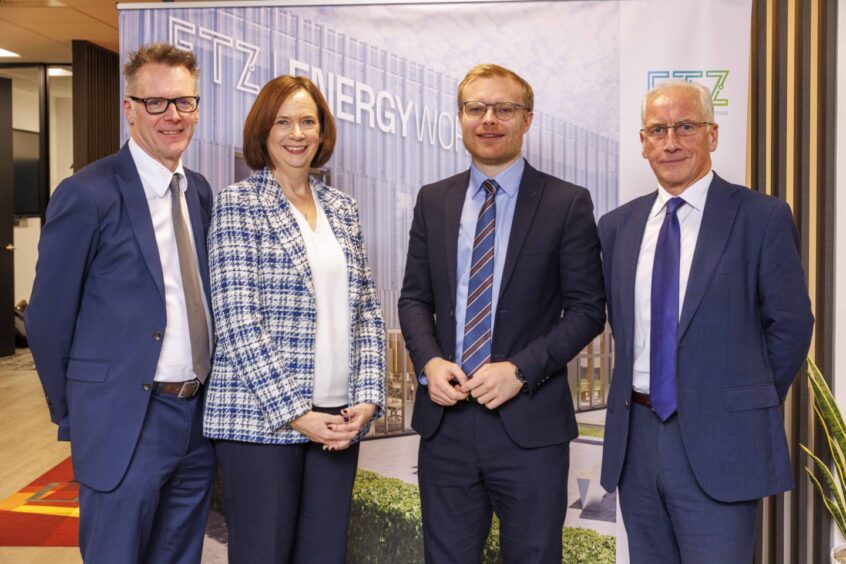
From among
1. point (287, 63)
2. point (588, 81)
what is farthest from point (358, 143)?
point (588, 81)

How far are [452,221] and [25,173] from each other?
990cm

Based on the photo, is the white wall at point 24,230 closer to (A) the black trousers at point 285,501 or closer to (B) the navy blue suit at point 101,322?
(B) the navy blue suit at point 101,322

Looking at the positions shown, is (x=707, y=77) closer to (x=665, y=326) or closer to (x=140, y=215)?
(x=665, y=326)

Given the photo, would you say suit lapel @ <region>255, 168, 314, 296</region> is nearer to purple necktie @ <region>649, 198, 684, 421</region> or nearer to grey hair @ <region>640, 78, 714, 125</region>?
purple necktie @ <region>649, 198, 684, 421</region>

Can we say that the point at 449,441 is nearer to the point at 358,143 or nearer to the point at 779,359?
the point at 779,359

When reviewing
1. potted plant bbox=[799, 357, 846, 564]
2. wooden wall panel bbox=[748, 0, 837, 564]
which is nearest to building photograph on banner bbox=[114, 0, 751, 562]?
wooden wall panel bbox=[748, 0, 837, 564]

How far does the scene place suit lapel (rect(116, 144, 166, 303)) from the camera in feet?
6.78

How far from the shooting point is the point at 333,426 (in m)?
2.12

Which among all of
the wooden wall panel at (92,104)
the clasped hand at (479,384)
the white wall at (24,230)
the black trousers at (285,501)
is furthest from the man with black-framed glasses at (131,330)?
the white wall at (24,230)

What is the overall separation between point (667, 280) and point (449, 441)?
2.46 feet

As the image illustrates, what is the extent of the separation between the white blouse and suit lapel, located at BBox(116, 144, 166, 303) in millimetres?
390

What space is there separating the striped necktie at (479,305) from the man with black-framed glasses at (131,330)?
0.73 metres

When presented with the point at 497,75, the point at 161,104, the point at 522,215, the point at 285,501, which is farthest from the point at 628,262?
the point at 161,104

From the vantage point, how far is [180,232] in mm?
2168
